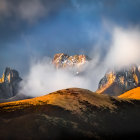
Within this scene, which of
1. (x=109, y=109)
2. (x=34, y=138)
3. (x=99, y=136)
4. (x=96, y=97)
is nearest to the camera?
(x=34, y=138)

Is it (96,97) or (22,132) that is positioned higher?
(96,97)

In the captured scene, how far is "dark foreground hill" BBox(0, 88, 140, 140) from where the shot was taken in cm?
5788

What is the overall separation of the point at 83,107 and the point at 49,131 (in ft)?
86.3

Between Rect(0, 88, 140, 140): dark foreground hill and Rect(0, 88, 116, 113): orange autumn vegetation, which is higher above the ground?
Rect(0, 88, 116, 113): orange autumn vegetation

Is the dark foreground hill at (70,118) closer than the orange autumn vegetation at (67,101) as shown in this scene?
Yes

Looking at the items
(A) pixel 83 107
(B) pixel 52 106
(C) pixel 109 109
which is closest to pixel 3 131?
(B) pixel 52 106

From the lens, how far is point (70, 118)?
6988 cm

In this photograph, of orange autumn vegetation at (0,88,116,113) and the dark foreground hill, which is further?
→ orange autumn vegetation at (0,88,116,113)

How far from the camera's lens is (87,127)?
2608 inches

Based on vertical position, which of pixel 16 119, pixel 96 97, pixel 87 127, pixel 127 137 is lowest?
pixel 127 137

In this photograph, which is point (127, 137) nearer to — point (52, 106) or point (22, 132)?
point (52, 106)

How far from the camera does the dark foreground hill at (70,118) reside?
57.9 m

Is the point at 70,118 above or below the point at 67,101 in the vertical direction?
below

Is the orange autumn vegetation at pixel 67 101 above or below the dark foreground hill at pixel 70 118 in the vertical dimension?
above
